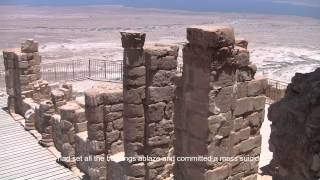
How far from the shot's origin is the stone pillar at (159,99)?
9922mm

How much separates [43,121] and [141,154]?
7.68 m

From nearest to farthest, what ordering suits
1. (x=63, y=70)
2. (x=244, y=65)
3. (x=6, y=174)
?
(x=244, y=65) → (x=6, y=174) → (x=63, y=70)

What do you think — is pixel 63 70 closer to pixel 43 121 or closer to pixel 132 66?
pixel 43 121

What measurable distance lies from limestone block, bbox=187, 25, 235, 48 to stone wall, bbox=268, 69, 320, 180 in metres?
2.28

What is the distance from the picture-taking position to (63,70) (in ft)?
123

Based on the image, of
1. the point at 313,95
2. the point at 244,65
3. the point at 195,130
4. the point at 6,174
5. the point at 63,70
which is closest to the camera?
the point at 313,95

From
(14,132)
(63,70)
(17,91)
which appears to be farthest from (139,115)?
(63,70)

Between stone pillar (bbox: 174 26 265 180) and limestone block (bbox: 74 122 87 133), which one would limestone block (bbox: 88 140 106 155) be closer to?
limestone block (bbox: 74 122 87 133)

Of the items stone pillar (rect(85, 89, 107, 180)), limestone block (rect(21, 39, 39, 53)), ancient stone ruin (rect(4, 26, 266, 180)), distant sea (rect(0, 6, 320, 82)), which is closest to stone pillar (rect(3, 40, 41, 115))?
limestone block (rect(21, 39, 39, 53))

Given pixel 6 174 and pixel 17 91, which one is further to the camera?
pixel 17 91

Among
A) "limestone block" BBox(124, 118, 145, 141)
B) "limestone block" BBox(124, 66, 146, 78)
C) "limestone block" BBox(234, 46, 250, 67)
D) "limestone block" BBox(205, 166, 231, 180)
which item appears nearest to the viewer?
"limestone block" BBox(205, 166, 231, 180)

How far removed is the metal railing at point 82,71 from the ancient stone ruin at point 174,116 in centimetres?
1733

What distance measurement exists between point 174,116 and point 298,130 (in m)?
4.06

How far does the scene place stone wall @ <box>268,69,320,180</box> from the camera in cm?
470
